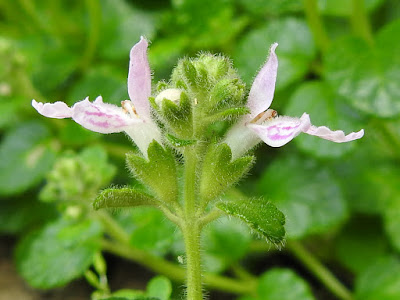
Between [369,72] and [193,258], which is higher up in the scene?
[369,72]

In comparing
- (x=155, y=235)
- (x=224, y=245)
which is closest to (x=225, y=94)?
(x=155, y=235)

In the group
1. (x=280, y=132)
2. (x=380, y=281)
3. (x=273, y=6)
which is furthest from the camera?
(x=273, y=6)

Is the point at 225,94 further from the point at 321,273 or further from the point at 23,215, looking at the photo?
the point at 23,215

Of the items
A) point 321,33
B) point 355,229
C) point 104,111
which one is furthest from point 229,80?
point 355,229

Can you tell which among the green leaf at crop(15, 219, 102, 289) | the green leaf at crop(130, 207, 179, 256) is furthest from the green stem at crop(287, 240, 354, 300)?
the green leaf at crop(15, 219, 102, 289)

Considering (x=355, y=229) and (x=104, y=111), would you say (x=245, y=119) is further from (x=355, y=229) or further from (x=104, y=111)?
(x=355, y=229)

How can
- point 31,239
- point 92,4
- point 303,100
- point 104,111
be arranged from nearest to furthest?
point 104,111
point 303,100
point 31,239
point 92,4

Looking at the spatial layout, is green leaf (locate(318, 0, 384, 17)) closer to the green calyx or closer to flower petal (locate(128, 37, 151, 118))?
the green calyx
